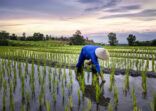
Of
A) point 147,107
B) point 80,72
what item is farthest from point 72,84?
point 147,107

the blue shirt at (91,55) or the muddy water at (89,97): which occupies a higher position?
the blue shirt at (91,55)

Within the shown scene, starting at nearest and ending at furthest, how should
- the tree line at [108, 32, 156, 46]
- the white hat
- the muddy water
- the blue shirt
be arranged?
the muddy water, the white hat, the blue shirt, the tree line at [108, 32, 156, 46]

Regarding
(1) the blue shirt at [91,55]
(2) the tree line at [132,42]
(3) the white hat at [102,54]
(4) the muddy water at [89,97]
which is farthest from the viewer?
(2) the tree line at [132,42]

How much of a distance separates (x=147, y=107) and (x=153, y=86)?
1.74m

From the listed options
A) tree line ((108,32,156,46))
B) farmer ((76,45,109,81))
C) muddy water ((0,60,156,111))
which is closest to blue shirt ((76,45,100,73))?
Result: farmer ((76,45,109,81))

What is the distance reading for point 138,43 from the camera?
115 ft

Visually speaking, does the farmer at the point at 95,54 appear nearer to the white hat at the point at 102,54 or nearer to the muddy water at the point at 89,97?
the white hat at the point at 102,54

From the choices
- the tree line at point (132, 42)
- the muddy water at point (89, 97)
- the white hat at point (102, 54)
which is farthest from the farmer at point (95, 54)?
the tree line at point (132, 42)

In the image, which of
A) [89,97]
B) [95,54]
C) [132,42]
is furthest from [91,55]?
[132,42]

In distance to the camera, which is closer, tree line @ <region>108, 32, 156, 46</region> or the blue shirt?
the blue shirt

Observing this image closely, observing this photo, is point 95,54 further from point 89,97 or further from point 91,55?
point 89,97

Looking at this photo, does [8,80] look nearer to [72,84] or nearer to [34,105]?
[72,84]

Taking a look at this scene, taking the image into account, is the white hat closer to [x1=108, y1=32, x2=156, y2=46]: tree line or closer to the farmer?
the farmer

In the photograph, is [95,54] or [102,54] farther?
[95,54]
